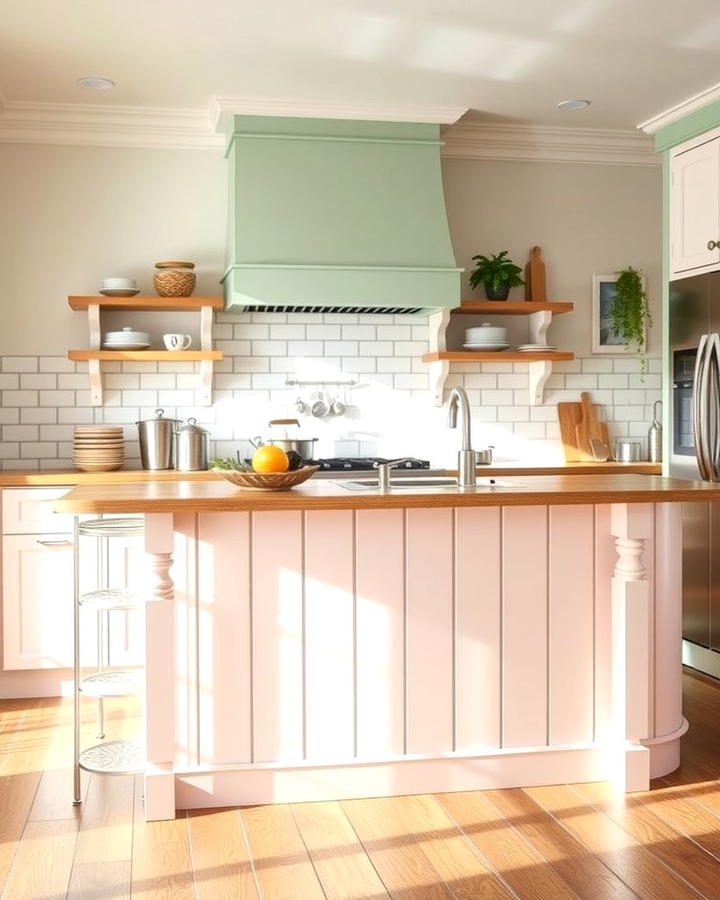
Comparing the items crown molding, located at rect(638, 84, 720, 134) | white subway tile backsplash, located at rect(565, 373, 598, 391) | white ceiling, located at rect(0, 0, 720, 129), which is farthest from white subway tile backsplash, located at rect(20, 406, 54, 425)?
crown molding, located at rect(638, 84, 720, 134)

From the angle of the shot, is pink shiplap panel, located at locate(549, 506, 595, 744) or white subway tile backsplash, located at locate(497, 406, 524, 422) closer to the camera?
pink shiplap panel, located at locate(549, 506, 595, 744)

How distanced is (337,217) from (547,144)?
4.53ft

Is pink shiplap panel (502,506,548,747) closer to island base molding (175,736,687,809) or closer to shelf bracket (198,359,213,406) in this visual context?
island base molding (175,736,687,809)

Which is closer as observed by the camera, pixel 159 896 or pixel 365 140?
pixel 159 896

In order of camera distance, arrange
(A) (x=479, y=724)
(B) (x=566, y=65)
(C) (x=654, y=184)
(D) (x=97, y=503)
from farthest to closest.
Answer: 1. (C) (x=654, y=184)
2. (B) (x=566, y=65)
3. (A) (x=479, y=724)
4. (D) (x=97, y=503)

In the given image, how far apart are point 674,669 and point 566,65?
272cm

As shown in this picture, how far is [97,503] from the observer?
302 centimetres

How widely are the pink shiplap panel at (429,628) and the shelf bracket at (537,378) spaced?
8.43 feet

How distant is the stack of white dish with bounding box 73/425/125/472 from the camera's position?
5145 mm

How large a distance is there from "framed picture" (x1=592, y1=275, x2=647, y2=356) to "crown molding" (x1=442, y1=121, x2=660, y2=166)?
2.20 feet

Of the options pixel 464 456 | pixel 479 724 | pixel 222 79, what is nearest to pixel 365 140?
pixel 222 79

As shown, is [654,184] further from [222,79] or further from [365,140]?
[222,79]

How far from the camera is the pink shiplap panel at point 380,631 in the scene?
336cm

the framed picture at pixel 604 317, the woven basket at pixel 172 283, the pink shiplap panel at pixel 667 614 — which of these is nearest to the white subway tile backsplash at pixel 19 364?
the woven basket at pixel 172 283
